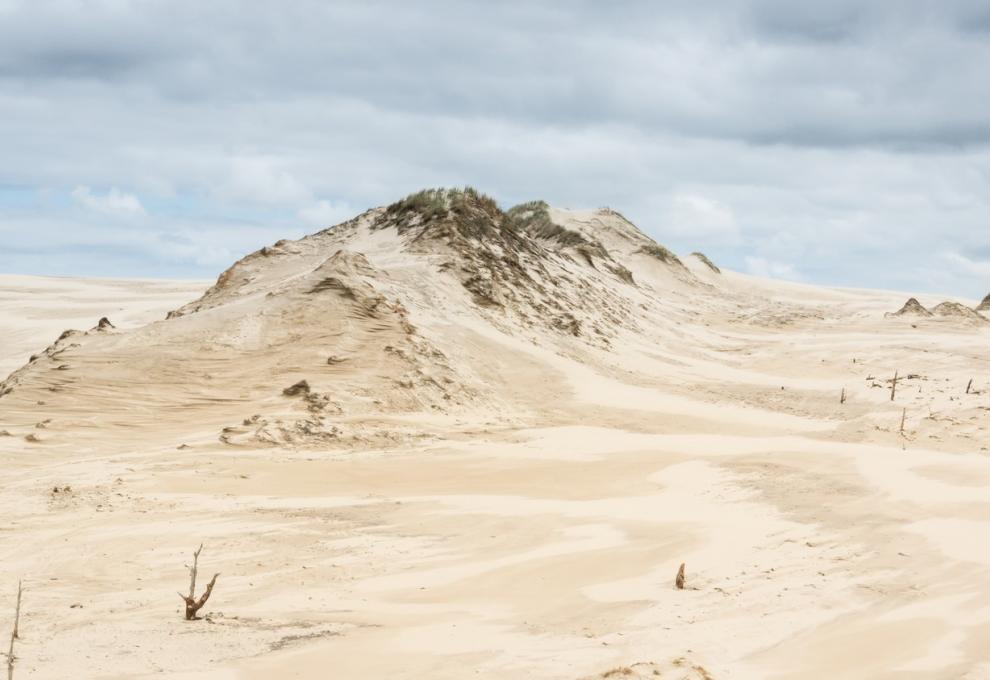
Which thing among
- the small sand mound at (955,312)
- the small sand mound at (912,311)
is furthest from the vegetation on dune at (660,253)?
the small sand mound at (955,312)

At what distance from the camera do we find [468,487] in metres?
11.1

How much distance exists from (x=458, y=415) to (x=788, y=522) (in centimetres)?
803

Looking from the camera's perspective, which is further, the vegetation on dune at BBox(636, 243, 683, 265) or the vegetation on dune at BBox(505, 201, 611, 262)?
the vegetation on dune at BBox(636, 243, 683, 265)

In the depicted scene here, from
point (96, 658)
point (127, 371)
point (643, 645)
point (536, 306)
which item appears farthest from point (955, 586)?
point (536, 306)

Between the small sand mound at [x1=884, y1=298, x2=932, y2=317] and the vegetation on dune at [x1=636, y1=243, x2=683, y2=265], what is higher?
the vegetation on dune at [x1=636, y1=243, x2=683, y2=265]

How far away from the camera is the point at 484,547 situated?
26.9 ft

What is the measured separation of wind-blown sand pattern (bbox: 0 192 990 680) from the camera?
5578mm

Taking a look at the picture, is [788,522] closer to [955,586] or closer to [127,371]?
[955,586]

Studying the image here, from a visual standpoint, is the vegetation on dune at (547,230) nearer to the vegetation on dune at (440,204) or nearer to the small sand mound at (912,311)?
the vegetation on dune at (440,204)

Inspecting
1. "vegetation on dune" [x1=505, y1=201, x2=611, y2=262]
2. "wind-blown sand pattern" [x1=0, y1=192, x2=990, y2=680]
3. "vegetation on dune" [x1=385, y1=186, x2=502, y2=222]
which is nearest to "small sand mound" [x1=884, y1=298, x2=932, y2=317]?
"wind-blown sand pattern" [x1=0, y1=192, x2=990, y2=680]

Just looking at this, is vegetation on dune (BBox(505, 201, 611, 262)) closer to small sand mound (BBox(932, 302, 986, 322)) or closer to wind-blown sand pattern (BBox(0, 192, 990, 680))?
wind-blown sand pattern (BBox(0, 192, 990, 680))

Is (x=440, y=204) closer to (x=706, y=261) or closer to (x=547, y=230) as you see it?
(x=547, y=230)

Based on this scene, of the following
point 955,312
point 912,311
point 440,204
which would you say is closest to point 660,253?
point 912,311

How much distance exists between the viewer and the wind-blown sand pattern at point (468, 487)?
220 inches
